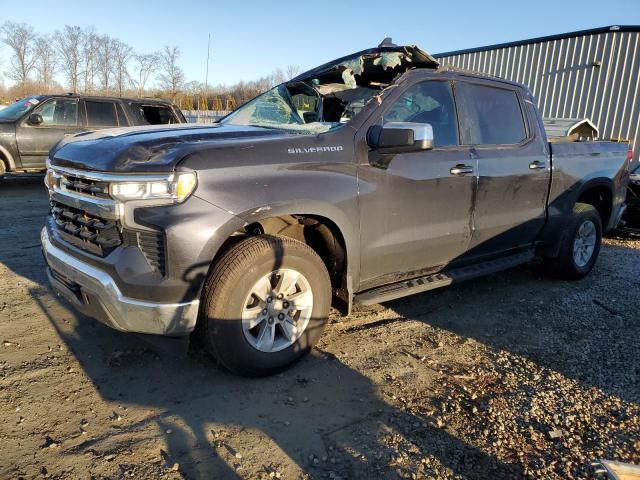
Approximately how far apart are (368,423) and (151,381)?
1.39m

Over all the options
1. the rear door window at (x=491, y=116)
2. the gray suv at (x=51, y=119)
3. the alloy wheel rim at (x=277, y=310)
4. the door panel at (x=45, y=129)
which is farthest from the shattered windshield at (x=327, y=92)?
the door panel at (x=45, y=129)

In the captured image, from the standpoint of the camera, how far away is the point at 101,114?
34.3 feet

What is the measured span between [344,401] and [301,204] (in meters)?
1.23

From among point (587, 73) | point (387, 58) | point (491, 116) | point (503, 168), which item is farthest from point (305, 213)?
point (587, 73)

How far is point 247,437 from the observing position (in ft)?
8.54

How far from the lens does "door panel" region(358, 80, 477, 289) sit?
350cm

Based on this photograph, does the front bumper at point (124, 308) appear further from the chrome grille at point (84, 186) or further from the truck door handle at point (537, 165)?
the truck door handle at point (537, 165)

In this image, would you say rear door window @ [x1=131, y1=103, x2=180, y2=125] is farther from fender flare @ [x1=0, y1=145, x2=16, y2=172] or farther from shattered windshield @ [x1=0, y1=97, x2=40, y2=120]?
fender flare @ [x1=0, y1=145, x2=16, y2=172]

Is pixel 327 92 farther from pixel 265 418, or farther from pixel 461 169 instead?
pixel 265 418

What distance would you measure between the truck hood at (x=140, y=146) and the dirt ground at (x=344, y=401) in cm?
102

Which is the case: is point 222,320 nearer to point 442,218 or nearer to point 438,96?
point 442,218

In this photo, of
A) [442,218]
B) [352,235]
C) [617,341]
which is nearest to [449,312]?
[442,218]

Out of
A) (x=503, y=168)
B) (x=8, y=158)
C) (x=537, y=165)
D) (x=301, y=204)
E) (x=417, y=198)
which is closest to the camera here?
(x=301, y=204)

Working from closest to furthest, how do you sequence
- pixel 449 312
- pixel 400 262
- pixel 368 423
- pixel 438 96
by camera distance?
pixel 368 423, pixel 400 262, pixel 438 96, pixel 449 312
